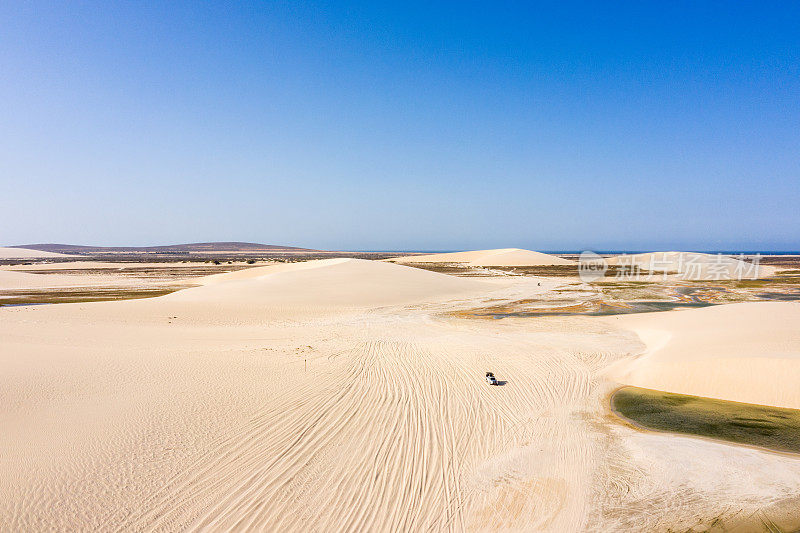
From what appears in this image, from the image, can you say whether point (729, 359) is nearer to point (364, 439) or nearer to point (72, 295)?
point (364, 439)

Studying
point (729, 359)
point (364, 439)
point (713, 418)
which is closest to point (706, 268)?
point (729, 359)

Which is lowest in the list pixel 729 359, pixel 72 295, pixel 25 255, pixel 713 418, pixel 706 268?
pixel 25 255

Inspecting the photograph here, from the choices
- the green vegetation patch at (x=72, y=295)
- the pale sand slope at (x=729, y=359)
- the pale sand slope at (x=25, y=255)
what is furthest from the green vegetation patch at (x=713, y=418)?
the pale sand slope at (x=25, y=255)

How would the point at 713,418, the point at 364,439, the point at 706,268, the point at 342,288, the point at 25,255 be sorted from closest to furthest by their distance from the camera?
1. the point at 364,439
2. the point at 713,418
3. the point at 342,288
4. the point at 706,268
5. the point at 25,255

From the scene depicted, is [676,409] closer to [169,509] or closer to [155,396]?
[169,509]

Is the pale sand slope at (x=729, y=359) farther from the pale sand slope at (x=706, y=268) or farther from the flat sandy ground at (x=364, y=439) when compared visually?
the pale sand slope at (x=706, y=268)

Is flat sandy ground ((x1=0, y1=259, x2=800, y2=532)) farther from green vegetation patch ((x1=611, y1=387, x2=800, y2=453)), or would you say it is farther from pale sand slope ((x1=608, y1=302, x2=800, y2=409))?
green vegetation patch ((x1=611, y1=387, x2=800, y2=453))
